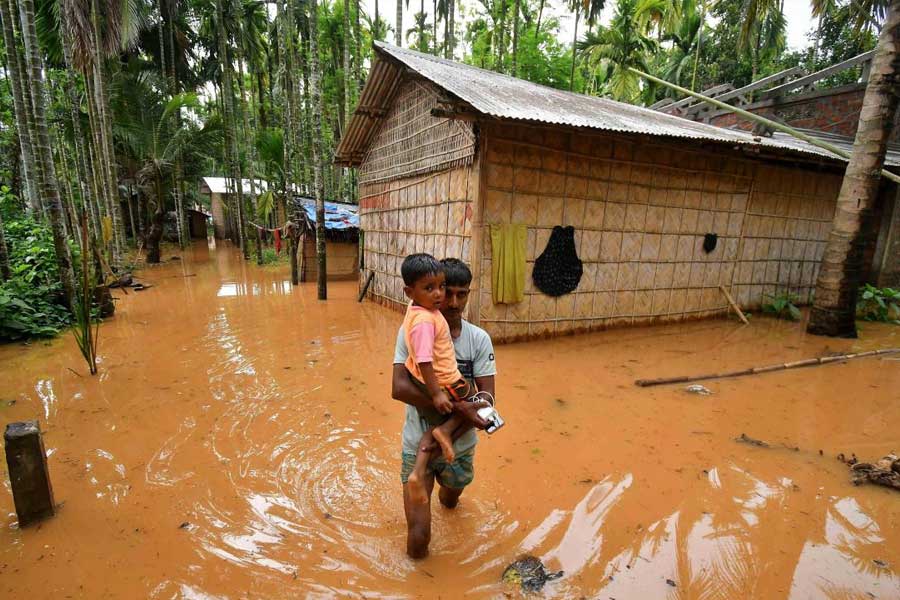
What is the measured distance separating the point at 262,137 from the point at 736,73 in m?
20.8

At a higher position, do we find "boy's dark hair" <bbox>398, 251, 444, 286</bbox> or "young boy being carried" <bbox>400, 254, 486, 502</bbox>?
"boy's dark hair" <bbox>398, 251, 444, 286</bbox>

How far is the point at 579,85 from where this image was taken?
870 inches

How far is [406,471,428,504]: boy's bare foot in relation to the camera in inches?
75.0

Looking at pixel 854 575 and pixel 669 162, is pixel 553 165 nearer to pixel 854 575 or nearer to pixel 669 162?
pixel 669 162

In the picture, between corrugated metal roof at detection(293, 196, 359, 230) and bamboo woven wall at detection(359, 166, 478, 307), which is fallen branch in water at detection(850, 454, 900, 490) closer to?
bamboo woven wall at detection(359, 166, 478, 307)

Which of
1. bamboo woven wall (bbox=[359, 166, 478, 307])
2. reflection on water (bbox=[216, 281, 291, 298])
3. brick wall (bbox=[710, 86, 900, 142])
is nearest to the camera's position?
bamboo woven wall (bbox=[359, 166, 478, 307])

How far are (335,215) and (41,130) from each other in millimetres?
7119

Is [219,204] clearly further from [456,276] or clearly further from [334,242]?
[456,276]

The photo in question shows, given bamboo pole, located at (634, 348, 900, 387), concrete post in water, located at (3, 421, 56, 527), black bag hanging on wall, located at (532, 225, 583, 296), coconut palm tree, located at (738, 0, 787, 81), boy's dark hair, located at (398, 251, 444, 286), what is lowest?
bamboo pole, located at (634, 348, 900, 387)

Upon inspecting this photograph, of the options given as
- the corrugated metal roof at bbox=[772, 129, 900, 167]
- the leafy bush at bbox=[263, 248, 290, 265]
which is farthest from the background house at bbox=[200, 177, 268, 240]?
the corrugated metal roof at bbox=[772, 129, 900, 167]

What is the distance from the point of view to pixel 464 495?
273 cm

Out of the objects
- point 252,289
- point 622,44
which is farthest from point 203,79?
point 622,44

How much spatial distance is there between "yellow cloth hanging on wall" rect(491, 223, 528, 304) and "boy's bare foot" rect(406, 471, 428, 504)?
414cm

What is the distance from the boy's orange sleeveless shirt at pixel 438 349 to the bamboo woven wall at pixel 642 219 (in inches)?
156
